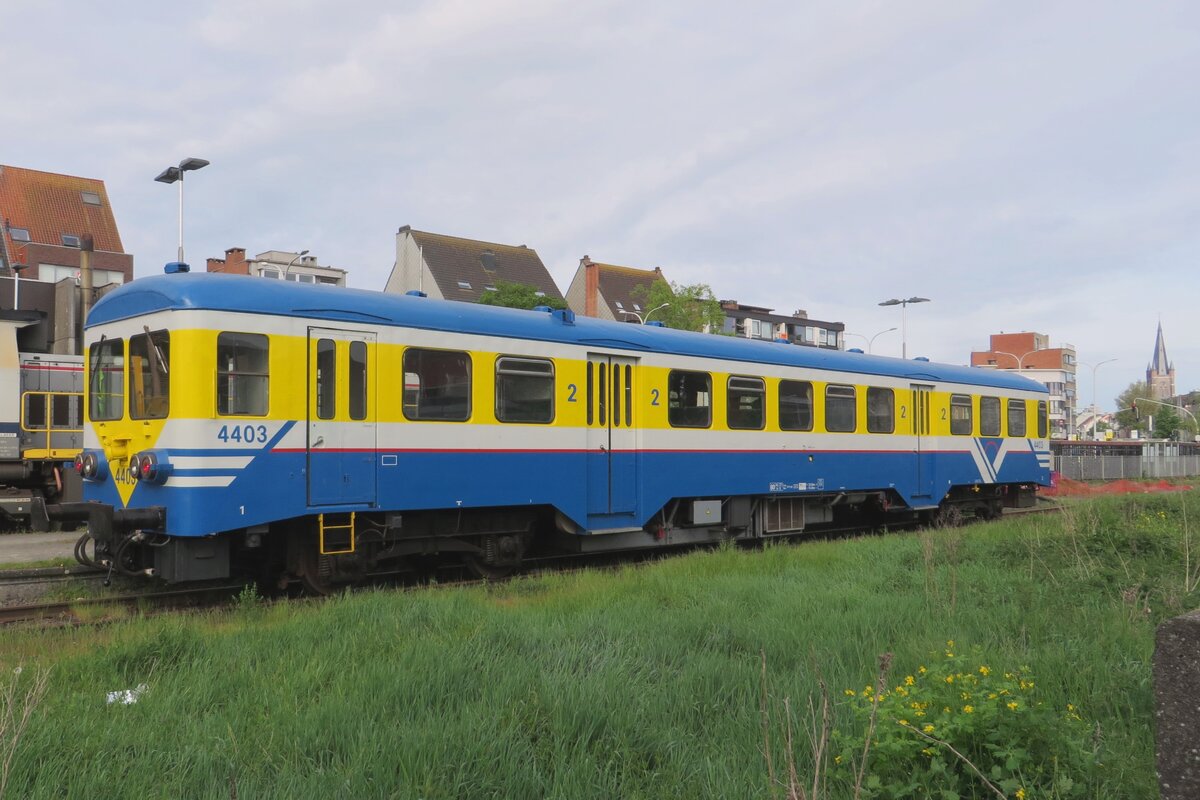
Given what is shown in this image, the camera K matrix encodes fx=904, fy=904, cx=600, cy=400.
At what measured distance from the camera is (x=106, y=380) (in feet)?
32.3

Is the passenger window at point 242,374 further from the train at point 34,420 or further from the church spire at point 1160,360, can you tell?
the church spire at point 1160,360

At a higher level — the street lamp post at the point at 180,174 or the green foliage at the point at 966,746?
the street lamp post at the point at 180,174

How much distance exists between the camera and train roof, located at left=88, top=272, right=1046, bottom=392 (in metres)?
8.77

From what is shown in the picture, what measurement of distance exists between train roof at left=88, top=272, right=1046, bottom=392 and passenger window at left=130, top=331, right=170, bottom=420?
0.32 m

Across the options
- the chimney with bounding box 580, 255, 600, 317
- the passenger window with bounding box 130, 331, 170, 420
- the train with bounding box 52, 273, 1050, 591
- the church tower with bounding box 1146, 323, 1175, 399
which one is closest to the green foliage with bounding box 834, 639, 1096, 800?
the train with bounding box 52, 273, 1050, 591

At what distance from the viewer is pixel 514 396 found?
35.2 feet

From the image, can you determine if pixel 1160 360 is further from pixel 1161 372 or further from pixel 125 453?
pixel 125 453

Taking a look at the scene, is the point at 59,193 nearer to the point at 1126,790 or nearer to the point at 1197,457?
the point at 1126,790

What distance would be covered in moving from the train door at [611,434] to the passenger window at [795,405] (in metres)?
3.14

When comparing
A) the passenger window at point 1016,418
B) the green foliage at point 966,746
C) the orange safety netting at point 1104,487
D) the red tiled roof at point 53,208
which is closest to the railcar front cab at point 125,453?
the green foliage at point 966,746

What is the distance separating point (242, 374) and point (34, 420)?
13019mm

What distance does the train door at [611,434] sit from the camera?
11516 millimetres

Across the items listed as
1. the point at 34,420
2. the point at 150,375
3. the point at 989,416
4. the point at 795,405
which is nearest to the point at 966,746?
the point at 150,375

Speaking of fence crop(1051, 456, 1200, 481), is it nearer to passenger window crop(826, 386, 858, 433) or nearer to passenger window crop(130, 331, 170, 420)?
passenger window crop(826, 386, 858, 433)
